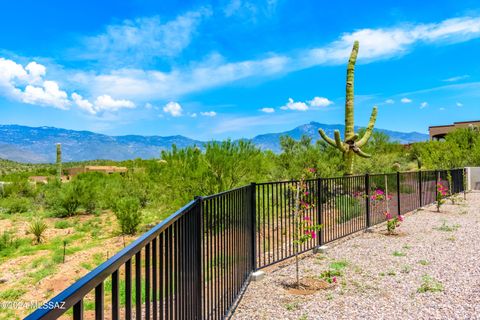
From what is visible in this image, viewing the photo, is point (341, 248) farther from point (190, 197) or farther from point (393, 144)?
point (393, 144)

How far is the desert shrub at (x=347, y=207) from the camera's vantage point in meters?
8.59

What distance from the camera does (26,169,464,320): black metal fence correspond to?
1.38 metres

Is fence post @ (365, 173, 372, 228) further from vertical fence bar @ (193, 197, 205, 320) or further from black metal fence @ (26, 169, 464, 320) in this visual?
vertical fence bar @ (193, 197, 205, 320)

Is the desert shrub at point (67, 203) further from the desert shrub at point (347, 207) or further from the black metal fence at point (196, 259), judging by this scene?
the desert shrub at point (347, 207)

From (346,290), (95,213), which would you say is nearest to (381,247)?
(346,290)

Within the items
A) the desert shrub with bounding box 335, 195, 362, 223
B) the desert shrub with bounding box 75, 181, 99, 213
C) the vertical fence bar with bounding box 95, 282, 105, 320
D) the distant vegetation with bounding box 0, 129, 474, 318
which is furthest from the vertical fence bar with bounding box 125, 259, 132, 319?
the desert shrub with bounding box 75, 181, 99, 213

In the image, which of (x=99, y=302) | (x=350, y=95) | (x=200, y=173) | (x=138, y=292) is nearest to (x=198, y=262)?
(x=138, y=292)

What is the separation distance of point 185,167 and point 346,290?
671 centimetres

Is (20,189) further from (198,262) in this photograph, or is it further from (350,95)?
(198,262)

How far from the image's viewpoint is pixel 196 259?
10.3ft

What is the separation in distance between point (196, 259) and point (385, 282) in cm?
355

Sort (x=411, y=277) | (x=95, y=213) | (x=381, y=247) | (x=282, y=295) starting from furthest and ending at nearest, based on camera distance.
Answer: (x=95, y=213), (x=381, y=247), (x=411, y=277), (x=282, y=295)

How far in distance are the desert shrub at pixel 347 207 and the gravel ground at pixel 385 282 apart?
1.77 feet

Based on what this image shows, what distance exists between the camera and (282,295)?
500cm
